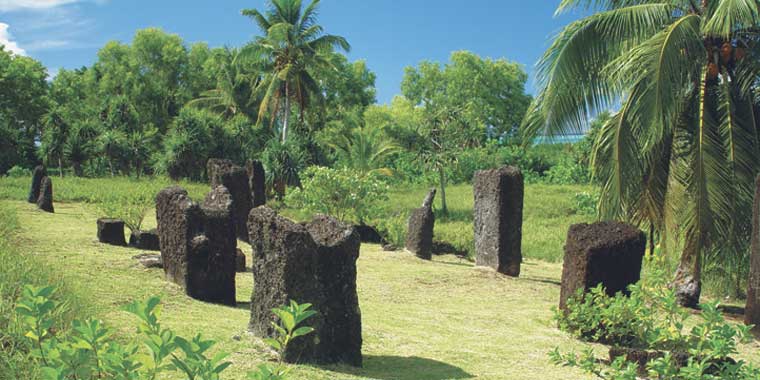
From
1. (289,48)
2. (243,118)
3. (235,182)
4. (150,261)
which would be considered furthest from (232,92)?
(150,261)

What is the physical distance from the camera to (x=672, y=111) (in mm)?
11750

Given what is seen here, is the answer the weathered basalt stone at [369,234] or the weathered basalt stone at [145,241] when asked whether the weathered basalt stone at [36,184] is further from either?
the weathered basalt stone at [369,234]

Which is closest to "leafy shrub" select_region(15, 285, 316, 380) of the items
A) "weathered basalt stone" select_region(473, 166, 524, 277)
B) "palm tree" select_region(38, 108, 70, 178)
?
"weathered basalt stone" select_region(473, 166, 524, 277)

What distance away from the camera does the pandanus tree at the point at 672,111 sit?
37.4 feet

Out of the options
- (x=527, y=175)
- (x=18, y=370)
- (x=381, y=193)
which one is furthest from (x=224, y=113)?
(x=18, y=370)

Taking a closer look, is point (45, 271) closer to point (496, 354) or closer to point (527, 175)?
point (496, 354)

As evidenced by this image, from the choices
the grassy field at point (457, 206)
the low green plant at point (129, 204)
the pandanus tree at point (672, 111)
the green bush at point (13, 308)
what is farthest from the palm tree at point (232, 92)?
the green bush at point (13, 308)

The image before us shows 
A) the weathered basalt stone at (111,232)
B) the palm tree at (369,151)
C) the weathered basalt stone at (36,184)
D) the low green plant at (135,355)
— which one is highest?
the palm tree at (369,151)

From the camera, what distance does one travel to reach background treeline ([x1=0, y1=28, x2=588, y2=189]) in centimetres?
3353

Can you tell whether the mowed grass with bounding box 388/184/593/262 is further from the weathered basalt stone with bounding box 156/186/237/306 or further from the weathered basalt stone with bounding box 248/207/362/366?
the weathered basalt stone with bounding box 248/207/362/366

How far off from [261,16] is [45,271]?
109 feet

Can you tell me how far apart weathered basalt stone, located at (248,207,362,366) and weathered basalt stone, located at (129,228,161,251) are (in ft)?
23.1

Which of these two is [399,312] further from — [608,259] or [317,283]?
[317,283]

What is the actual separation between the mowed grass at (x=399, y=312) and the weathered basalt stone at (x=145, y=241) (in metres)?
0.53
